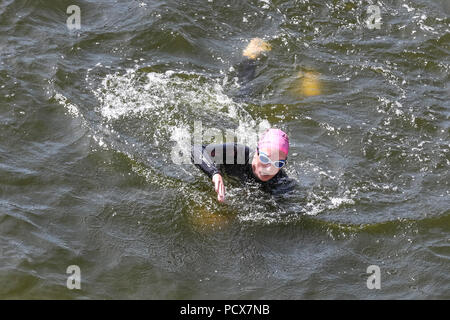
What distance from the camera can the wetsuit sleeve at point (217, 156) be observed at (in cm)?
726

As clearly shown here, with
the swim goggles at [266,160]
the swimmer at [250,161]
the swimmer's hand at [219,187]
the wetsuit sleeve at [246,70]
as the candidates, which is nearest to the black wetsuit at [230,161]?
the swimmer at [250,161]

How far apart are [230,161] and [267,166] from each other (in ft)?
2.02

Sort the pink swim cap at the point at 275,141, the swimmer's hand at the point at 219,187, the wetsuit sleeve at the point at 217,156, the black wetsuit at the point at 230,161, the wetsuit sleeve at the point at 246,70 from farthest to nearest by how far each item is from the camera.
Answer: the wetsuit sleeve at the point at 246,70 < the black wetsuit at the point at 230,161 < the wetsuit sleeve at the point at 217,156 < the pink swim cap at the point at 275,141 < the swimmer's hand at the point at 219,187

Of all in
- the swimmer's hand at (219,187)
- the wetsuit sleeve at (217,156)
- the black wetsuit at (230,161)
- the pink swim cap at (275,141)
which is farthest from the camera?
the black wetsuit at (230,161)

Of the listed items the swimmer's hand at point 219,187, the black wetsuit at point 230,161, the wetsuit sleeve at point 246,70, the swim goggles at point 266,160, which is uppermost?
the wetsuit sleeve at point 246,70

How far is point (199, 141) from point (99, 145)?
1383mm

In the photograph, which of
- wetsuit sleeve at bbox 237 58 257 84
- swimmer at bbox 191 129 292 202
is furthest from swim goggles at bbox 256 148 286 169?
wetsuit sleeve at bbox 237 58 257 84

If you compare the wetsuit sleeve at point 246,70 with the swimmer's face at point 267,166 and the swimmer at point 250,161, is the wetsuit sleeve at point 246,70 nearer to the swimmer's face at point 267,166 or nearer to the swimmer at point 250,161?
the swimmer at point 250,161

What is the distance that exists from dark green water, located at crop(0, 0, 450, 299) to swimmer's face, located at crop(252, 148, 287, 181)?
1.23 ft

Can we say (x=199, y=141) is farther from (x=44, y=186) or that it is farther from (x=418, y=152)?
(x=418, y=152)

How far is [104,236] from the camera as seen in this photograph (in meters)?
7.02

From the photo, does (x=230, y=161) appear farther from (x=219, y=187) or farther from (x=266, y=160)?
(x=219, y=187)
